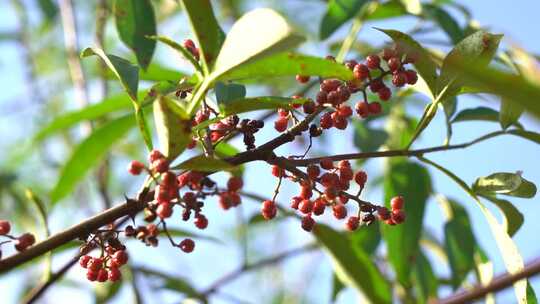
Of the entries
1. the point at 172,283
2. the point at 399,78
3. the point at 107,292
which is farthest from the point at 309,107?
the point at 107,292

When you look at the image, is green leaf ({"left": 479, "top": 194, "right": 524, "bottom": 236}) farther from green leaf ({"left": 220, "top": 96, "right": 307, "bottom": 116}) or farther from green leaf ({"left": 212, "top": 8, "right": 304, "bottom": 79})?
green leaf ({"left": 212, "top": 8, "right": 304, "bottom": 79})

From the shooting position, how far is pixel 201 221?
856mm

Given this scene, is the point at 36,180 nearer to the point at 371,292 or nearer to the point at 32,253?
the point at 371,292

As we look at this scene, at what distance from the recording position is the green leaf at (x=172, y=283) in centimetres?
169

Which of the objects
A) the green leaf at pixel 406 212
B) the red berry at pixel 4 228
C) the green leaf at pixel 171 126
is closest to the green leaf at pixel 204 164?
the green leaf at pixel 171 126

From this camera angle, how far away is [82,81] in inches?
83.0

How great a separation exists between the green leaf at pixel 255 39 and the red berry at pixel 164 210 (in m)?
0.13

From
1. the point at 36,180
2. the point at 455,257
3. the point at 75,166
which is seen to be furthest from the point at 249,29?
the point at 36,180

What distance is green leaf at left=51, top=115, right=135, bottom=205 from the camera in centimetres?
148

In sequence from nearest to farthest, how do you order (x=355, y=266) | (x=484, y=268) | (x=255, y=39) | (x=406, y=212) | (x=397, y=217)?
1. (x=255, y=39)
2. (x=397, y=217)
3. (x=355, y=266)
4. (x=484, y=268)
5. (x=406, y=212)

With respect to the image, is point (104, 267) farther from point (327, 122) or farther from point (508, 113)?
point (508, 113)

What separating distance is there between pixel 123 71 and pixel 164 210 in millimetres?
212

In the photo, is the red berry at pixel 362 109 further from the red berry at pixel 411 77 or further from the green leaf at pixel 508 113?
the green leaf at pixel 508 113

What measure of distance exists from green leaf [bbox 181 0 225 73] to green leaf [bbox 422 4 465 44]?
83 centimetres
